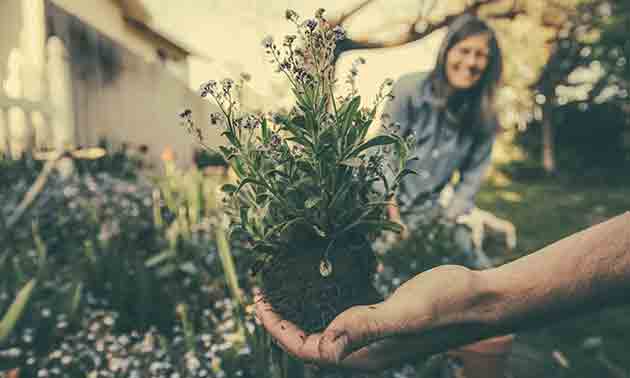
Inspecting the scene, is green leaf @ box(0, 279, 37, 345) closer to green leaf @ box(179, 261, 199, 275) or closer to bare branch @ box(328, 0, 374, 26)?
green leaf @ box(179, 261, 199, 275)

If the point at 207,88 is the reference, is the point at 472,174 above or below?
A: below

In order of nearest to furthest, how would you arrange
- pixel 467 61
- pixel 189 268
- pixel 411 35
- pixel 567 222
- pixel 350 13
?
pixel 189 268 < pixel 467 61 < pixel 350 13 < pixel 411 35 < pixel 567 222

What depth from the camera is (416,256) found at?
2264 mm

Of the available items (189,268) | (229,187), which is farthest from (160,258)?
(229,187)

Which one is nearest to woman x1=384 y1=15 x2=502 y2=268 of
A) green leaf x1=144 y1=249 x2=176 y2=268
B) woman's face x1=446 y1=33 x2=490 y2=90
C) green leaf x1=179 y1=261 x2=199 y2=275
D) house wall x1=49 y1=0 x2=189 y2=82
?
woman's face x1=446 y1=33 x2=490 y2=90

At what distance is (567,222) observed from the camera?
5.27m

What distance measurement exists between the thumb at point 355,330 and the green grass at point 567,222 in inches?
54.7

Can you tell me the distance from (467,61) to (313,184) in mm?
2093

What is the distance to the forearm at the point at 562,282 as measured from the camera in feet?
2.47

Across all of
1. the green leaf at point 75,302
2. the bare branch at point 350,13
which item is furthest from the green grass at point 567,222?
the bare branch at point 350,13

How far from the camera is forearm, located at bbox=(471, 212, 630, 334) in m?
0.75

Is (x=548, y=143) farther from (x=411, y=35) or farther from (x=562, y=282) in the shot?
(x=562, y=282)

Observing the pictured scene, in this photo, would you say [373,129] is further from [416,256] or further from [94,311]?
[94,311]

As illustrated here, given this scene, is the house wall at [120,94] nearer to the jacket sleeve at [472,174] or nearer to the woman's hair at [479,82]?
the woman's hair at [479,82]
